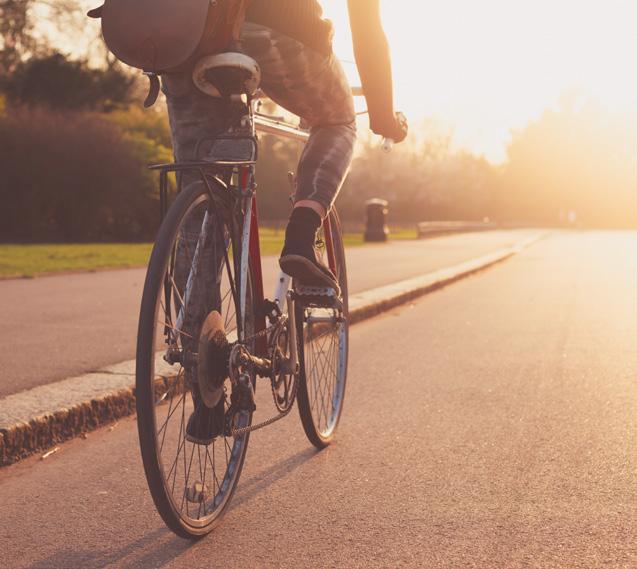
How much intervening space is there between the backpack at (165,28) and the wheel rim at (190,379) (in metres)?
0.40

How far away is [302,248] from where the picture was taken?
3.12 m

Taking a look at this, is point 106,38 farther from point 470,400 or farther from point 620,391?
point 620,391

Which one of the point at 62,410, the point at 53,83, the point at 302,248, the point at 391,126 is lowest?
the point at 62,410

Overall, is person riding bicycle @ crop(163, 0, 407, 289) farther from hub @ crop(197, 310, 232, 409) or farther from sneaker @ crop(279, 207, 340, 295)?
hub @ crop(197, 310, 232, 409)

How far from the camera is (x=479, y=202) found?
8456 cm

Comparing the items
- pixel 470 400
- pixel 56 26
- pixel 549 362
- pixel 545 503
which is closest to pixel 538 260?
pixel 549 362

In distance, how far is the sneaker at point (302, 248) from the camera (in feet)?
10.2

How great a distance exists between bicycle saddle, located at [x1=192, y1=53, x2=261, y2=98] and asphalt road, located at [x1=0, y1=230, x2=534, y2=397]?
150cm

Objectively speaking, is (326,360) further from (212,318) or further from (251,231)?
(212,318)

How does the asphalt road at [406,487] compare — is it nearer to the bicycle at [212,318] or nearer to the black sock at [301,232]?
the bicycle at [212,318]

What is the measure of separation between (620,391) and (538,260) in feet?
52.8

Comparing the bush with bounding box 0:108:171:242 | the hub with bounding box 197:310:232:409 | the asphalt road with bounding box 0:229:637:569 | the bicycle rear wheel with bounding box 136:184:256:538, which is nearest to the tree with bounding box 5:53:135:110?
the bush with bounding box 0:108:171:242

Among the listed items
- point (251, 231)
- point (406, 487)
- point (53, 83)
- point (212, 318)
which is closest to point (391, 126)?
point (251, 231)

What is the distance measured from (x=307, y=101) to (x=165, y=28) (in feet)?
2.46
